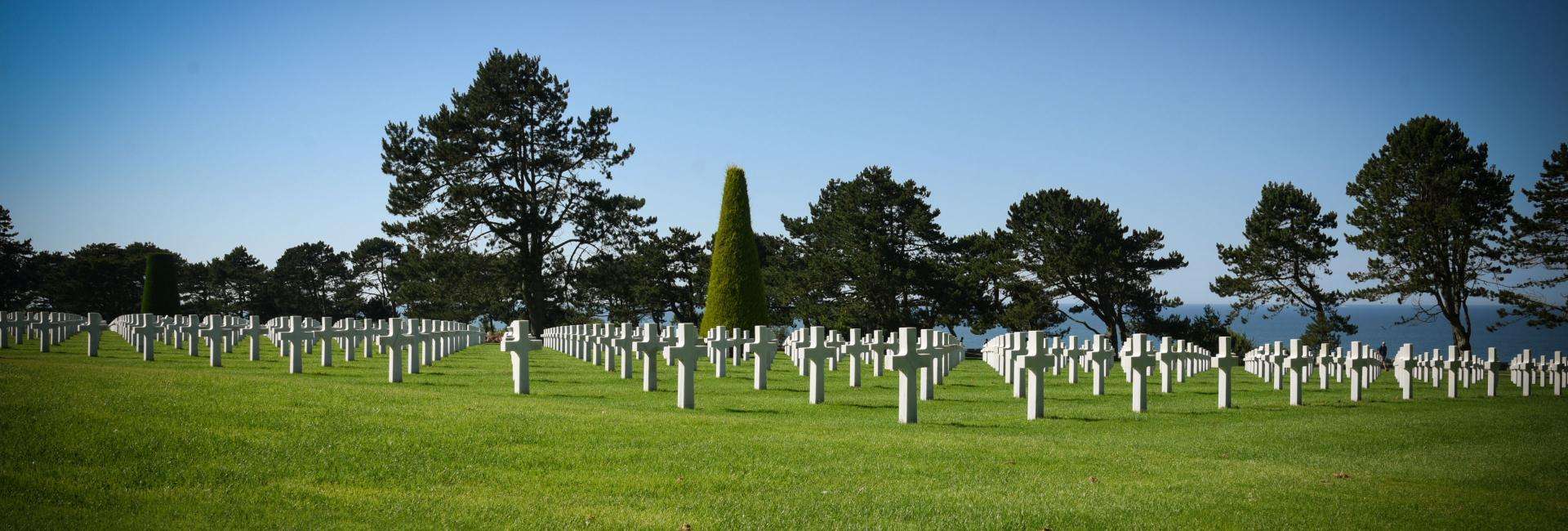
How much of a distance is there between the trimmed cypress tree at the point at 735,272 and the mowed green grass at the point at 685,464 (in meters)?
18.3

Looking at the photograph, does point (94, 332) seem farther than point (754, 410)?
Yes

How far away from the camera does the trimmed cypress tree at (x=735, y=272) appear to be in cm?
3042

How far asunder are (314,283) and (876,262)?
51.2 metres

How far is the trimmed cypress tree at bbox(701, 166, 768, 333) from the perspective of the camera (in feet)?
99.8

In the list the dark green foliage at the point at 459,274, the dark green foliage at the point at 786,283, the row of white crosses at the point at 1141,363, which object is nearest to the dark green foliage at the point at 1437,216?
the row of white crosses at the point at 1141,363

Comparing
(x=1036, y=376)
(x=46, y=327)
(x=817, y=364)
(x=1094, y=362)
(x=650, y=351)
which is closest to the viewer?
(x=1036, y=376)

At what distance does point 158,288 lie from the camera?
1690 inches

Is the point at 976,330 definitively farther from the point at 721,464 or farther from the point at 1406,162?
the point at 721,464

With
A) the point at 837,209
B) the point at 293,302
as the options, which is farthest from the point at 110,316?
the point at 837,209

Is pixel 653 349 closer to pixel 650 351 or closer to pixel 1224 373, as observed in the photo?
pixel 650 351

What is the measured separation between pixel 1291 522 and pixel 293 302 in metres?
76.1

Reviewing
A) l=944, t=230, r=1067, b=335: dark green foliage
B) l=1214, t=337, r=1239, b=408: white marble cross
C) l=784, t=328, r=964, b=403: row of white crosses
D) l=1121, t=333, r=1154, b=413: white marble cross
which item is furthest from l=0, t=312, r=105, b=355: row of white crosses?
l=944, t=230, r=1067, b=335: dark green foliage

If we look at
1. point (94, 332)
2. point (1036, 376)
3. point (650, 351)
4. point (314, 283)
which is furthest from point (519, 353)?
point (314, 283)

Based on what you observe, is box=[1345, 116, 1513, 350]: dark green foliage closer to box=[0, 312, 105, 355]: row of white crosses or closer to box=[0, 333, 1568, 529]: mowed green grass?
box=[0, 333, 1568, 529]: mowed green grass
